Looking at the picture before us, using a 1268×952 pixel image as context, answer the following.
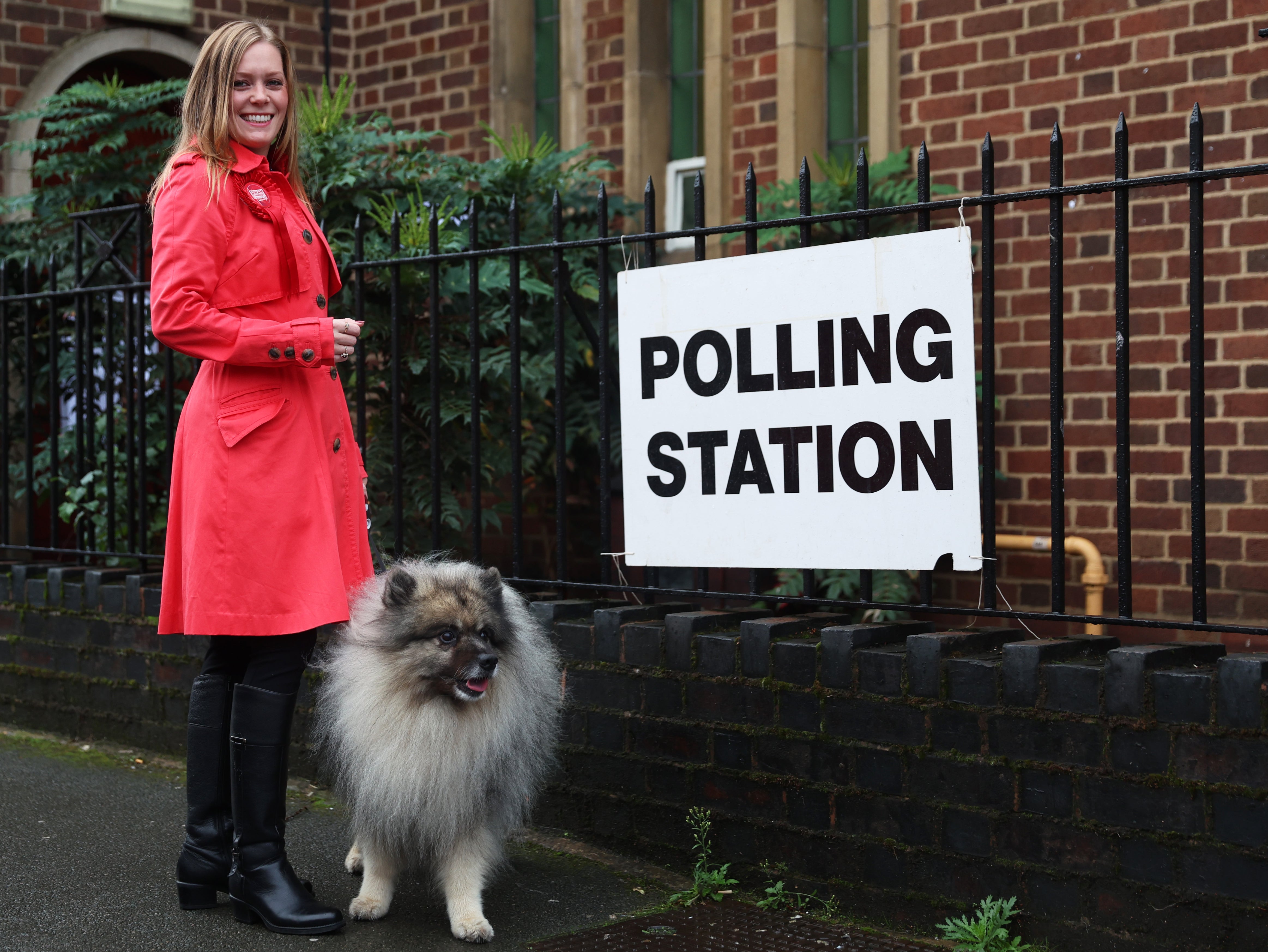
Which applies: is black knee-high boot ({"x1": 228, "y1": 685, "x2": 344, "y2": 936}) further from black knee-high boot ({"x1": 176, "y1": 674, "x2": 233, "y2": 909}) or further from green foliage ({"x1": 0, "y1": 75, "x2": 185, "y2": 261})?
green foliage ({"x1": 0, "y1": 75, "x2": 185, "y2": 261})

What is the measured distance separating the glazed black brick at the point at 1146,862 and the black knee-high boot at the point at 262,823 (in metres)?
1.87

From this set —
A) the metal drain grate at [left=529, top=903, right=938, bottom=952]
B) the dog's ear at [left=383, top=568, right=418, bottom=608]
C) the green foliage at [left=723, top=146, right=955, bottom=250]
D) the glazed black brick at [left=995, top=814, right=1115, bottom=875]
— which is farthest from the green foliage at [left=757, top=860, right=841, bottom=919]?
the green foliage at [left=723, top=146, right=955, bottom=250]

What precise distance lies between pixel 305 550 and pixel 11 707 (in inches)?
121

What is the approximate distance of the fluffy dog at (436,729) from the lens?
3340 millimetres

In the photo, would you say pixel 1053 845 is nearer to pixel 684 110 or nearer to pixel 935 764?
pixel 935 764

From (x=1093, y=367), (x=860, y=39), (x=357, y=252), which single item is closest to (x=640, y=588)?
(x=357, y=252)

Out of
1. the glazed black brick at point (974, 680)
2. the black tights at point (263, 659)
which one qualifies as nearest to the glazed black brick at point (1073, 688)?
the glazed black brick at point (974, 680)

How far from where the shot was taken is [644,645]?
13.4 feet

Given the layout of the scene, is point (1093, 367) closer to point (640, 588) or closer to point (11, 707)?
point (640, 588)

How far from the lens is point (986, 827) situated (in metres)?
3.40

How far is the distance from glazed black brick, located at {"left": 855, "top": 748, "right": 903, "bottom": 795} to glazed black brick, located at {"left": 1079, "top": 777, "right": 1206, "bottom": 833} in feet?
1.56

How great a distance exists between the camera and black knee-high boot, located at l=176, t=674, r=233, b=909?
356 cm

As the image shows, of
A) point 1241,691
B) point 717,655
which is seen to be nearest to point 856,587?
point 717,655

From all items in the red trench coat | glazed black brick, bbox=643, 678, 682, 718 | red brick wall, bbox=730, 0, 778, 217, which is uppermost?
red brick wall, bbox=730, 0, 778, 217
